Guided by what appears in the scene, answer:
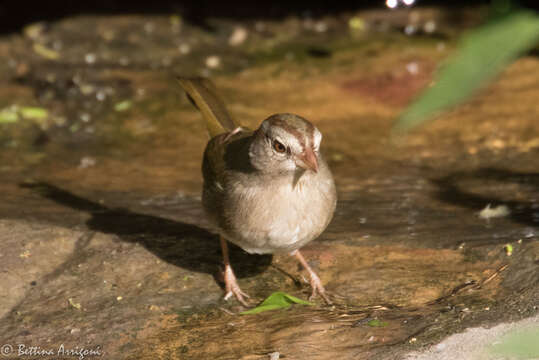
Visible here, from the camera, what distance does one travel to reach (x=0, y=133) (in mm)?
6684

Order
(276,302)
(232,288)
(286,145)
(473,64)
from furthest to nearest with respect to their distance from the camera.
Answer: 1. (232,288)
2. (276,302)
3. (286,145)
4. (473,64)

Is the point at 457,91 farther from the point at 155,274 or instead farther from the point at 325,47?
the point at 325,47

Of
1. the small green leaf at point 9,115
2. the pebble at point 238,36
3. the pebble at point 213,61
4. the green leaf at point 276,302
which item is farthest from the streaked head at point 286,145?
the pebble at point 238,36

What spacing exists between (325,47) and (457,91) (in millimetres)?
8526

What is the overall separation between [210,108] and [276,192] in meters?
1.30

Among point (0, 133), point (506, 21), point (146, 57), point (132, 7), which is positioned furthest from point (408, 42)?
point (506, 21)

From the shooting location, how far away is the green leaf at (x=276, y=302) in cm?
352

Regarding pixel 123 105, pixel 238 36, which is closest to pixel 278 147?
pixel 123 105

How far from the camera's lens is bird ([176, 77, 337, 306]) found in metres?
3.31

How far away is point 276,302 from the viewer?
3555mm

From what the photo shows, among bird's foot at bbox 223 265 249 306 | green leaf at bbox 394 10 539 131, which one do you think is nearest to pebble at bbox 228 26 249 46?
bird's foot at bbox 223 265 249 306

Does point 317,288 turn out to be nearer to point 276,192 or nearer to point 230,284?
point 230,284

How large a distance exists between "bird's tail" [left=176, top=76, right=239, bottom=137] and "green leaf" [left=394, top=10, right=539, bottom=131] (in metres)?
3.90

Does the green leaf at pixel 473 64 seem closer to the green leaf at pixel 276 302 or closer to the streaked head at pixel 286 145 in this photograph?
the streaked head at pixel 286 145
